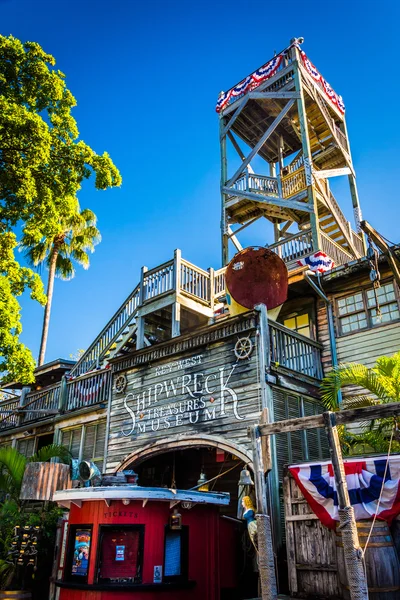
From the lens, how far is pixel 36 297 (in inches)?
593

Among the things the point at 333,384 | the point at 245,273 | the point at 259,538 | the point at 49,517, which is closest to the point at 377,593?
the point at 259,538

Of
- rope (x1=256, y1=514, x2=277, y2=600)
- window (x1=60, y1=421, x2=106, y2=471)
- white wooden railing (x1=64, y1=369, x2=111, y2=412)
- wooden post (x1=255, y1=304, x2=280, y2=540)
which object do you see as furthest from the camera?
white wooden railing (x1=64, y1=369, x2=111, y2=412)

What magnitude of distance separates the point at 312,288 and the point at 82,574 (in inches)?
372

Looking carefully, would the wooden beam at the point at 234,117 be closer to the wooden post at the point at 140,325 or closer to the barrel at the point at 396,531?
the wooden post at the point at 140,325

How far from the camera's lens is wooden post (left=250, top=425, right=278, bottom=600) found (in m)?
7.26

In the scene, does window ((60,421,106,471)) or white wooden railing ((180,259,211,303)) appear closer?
window ((60,421,106,471))

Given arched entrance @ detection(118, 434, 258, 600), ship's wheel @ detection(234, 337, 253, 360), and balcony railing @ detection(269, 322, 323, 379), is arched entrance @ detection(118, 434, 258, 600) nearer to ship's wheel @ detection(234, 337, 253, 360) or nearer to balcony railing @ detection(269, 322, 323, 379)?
ship's wheel @ detection(234, 337, 253, 360)

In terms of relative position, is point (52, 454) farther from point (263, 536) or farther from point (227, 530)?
point (263, 536)

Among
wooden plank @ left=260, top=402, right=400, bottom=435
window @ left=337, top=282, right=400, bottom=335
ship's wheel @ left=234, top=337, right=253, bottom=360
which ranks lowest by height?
wooden plank @ left=260, top=402, right=400, bottom=435

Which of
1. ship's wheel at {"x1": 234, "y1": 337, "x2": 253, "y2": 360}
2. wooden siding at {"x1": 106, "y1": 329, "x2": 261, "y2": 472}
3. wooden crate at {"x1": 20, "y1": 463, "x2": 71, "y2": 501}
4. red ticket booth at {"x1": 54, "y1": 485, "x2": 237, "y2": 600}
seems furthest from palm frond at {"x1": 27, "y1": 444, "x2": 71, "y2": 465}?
ship's wheel at {"x1": 234, "y1": 337, "x2": 253, "y2": 360}

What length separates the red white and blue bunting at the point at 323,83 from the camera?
2030 cm

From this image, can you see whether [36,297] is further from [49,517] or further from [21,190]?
[49,517]

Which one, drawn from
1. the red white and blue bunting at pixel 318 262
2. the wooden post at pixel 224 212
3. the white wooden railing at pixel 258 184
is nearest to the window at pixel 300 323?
the red white and blue bunting at pixel 318 262

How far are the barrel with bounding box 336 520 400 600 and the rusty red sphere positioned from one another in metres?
6.59
